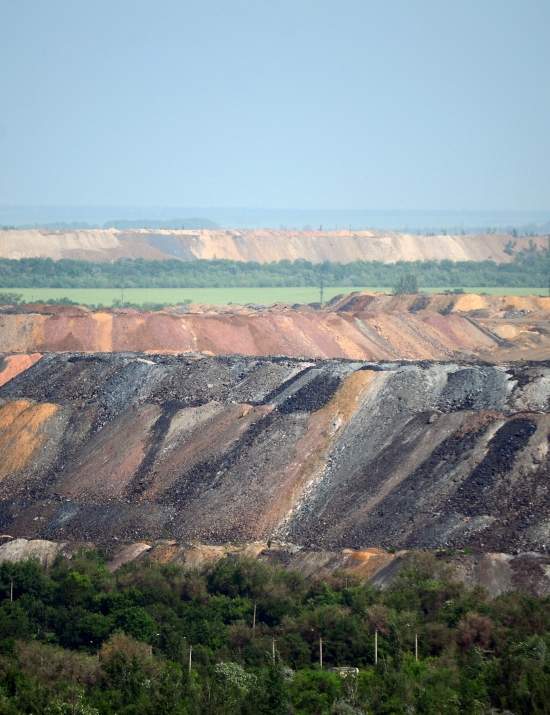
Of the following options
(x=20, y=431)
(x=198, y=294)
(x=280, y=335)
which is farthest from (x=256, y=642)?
(x=198, y=294)

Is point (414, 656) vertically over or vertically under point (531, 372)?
under

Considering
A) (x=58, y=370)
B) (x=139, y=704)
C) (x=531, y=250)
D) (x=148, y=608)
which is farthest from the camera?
(x=531, y=250)

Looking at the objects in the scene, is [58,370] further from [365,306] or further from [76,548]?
[365,306]

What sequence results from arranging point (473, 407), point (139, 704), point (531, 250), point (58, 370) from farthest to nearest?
point (531, 250), point (58, 370), point (473, 407), point (139, 704)

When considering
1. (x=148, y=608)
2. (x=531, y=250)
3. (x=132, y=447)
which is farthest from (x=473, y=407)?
(x=531, y=250)

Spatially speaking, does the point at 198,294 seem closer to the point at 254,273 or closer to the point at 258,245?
the point at 254,273
